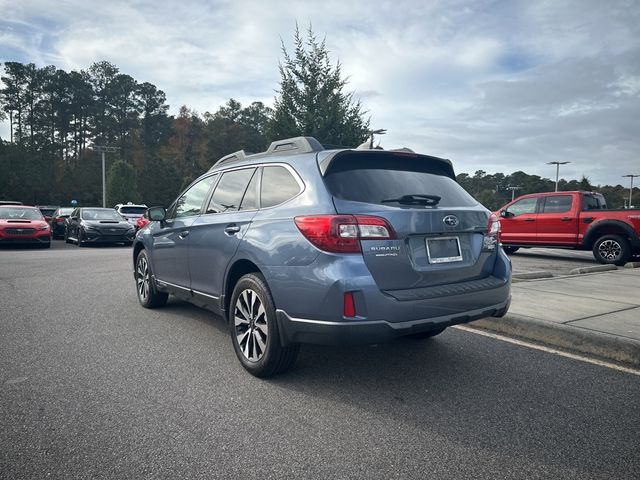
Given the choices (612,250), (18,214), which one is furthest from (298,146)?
(18,214)

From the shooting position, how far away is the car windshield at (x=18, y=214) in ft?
51.3

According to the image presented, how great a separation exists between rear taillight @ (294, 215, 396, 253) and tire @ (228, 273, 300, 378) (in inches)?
26.6

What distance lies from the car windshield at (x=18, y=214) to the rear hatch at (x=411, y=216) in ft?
52.7

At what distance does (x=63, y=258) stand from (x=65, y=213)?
11838mm

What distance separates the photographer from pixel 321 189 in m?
3.31

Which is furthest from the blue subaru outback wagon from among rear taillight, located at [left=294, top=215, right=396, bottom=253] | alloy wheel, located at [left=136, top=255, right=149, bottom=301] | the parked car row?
the parked car row

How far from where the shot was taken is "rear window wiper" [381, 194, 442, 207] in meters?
3.36

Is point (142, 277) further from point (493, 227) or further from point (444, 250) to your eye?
point (493, 227)

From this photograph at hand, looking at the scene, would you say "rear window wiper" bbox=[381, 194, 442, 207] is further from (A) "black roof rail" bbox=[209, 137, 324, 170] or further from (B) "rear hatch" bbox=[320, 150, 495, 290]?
(A) "black roof rail" bbox=[209, 137, 324, 170]

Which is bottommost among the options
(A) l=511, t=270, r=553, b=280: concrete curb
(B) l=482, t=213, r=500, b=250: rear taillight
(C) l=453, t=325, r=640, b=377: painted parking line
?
(C) l=453, t=325, r=640, b=377: painted parking line

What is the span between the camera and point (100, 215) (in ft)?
58.6

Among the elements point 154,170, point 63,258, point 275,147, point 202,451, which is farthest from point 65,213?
point 154,170

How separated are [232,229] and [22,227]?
47.0 ft

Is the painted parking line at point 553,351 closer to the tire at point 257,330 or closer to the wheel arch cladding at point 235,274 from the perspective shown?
the tire at point 257,330
